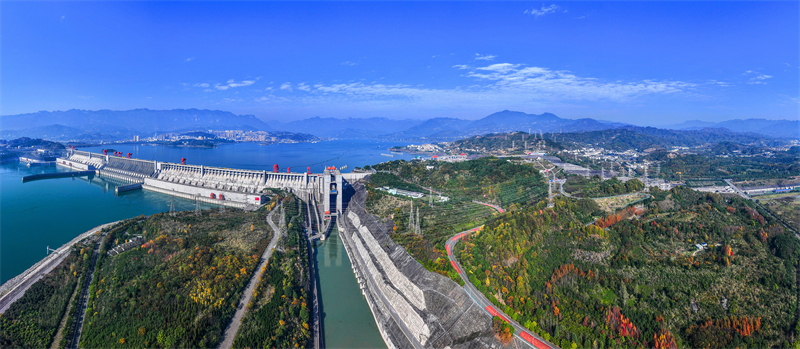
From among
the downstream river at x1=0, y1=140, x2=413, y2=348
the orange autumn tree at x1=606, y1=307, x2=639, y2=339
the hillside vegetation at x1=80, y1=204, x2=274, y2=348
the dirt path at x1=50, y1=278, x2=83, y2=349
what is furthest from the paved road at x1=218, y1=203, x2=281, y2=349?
the orange autumn tree at x1=606, y1=307, x2=639, y2=339

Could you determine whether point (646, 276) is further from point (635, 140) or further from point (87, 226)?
point (635, 140)

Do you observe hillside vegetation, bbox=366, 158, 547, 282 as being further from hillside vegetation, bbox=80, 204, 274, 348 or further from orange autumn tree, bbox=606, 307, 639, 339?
hillside vegetation, bbox=80, 204, 274, 348

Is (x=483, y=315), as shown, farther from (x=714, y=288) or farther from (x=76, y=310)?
(x=76, y=310)

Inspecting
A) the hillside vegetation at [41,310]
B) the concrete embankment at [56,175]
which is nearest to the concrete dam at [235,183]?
the concrete embankment at [56,175]

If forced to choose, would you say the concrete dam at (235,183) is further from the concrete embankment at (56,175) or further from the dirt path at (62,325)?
the dirt path at (62,325)

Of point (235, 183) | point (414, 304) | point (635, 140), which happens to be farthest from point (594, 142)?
point (414, 304)
